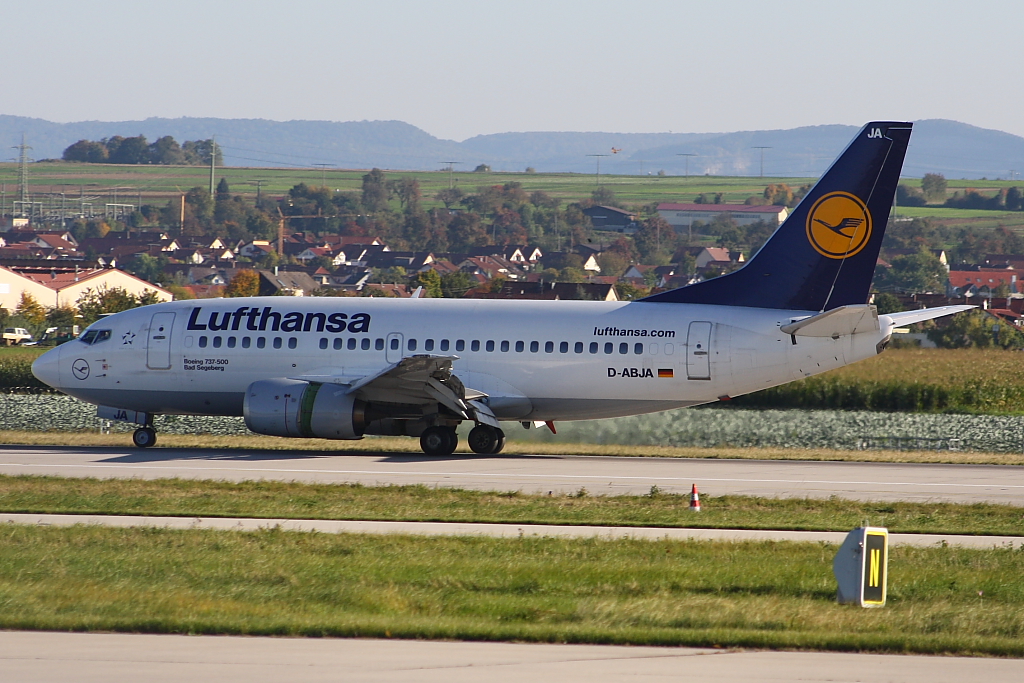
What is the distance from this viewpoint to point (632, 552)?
16234 millimetres

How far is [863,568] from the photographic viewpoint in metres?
13.3

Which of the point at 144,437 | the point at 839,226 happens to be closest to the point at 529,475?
the point at 839,226

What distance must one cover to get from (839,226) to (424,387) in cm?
1007

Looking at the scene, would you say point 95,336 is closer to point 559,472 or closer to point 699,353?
point 559,472

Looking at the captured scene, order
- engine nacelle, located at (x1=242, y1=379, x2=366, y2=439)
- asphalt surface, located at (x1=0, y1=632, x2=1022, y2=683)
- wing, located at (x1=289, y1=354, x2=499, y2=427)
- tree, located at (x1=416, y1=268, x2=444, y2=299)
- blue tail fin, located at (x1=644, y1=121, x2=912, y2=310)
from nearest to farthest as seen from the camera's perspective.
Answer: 1. asphalt surface, located at (x1=0, y1=632, x2=1022, y2=683)
2. wing, located at (x1=289, y1=354, x2=499, y2=427)
3. blue tail fin, located at (x1=644, y1=121, x2=912, y2=310)
4. engine nacelle, located at (x1=242, y1=379, x2=366, y2=439)
5. tree, located at (x1=416, y1=268, x2=444, y2=299)

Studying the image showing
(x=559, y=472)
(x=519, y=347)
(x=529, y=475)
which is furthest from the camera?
(x=519, y=347)

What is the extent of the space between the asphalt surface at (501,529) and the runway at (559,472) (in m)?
4.22

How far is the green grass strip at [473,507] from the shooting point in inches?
754

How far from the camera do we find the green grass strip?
19156 mm

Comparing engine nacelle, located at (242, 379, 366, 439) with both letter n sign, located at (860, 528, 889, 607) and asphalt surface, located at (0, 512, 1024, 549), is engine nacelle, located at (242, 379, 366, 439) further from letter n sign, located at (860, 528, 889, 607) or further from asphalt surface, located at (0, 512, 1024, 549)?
letter n sign, located at (860, 528, 889, 607)

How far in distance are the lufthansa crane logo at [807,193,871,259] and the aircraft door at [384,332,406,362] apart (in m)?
9.90

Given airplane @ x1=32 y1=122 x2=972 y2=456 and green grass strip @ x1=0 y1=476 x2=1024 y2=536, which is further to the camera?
airplane @ x1=32 y1=122 x2=972 y2=456

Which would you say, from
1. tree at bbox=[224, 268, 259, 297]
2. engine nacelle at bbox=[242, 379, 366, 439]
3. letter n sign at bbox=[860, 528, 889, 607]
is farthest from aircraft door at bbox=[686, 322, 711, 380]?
tree at bbox=[224, 268, 259, 297]

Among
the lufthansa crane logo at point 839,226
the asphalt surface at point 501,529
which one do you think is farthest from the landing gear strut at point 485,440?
the asphalt surface at point 501,529
